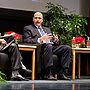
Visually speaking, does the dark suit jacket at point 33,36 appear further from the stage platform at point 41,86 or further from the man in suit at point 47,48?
the stage platform at point 41,86

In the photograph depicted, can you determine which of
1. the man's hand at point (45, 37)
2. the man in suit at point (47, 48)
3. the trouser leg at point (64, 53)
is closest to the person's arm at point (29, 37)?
the man in suit at point (47, 48)

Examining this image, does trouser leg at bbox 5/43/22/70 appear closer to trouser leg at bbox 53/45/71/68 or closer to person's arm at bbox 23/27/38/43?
person's arm at bbox 23/27/38/43

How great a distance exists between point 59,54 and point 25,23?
8.61ft

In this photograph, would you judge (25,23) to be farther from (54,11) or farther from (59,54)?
(59,54)

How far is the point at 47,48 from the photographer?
5.00m

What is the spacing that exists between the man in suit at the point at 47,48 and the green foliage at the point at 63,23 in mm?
780

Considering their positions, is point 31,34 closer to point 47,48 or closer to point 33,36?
point 33,36

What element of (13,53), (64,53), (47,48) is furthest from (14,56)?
(64,53)

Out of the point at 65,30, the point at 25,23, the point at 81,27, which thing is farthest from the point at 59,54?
the point at 25,23

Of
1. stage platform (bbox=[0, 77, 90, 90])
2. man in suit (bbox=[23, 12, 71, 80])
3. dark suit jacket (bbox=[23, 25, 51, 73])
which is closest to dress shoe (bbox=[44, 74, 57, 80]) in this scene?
man in suit (bbox=[23, 12, 71, 80])

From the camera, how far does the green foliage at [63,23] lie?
20.5 ft

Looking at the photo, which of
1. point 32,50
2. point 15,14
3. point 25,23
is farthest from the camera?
point 25,23

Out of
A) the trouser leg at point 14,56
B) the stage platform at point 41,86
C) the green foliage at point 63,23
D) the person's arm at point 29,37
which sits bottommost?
the stage platform at point 41,86

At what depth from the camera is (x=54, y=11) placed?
6516mm
